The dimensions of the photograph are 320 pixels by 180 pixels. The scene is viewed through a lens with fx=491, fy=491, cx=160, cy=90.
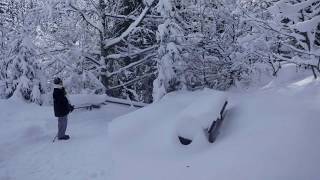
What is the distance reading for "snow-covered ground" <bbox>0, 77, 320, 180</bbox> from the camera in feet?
27.7

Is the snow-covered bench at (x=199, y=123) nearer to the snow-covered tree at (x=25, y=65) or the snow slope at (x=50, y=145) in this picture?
the snow slope at (x=50, y=145)

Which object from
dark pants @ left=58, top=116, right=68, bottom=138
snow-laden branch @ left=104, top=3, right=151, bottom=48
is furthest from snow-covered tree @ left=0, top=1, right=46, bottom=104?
dark pants @ left=58, top=116, right=68, bottom=138

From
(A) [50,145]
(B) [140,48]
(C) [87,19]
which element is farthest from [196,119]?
(B) [140,48]

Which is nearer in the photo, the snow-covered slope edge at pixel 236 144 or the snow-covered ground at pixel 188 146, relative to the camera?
the snow-covered slope edge at pixel 236 144

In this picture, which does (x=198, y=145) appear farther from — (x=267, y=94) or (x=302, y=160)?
(x=267, y=94)

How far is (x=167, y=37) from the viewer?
1377cm

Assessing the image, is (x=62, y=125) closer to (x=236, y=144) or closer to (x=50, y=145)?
(x=50, y=145)

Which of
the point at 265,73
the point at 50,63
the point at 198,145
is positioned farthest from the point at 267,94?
the point at 50,63

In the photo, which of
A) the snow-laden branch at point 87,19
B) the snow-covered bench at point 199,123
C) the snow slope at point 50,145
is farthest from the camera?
the snow-laden branch at point 87,19

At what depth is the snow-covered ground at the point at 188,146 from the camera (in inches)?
332

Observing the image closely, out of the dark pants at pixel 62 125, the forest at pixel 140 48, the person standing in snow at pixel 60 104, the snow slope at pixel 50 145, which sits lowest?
the snow slope at pixel 50 145

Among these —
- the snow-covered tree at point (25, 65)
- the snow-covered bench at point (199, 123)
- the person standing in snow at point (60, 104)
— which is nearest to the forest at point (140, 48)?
the snow-covered tree at point (25, 65)

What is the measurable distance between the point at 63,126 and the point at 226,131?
4.42 meters

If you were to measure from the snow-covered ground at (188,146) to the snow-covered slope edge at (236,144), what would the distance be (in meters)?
0.02
